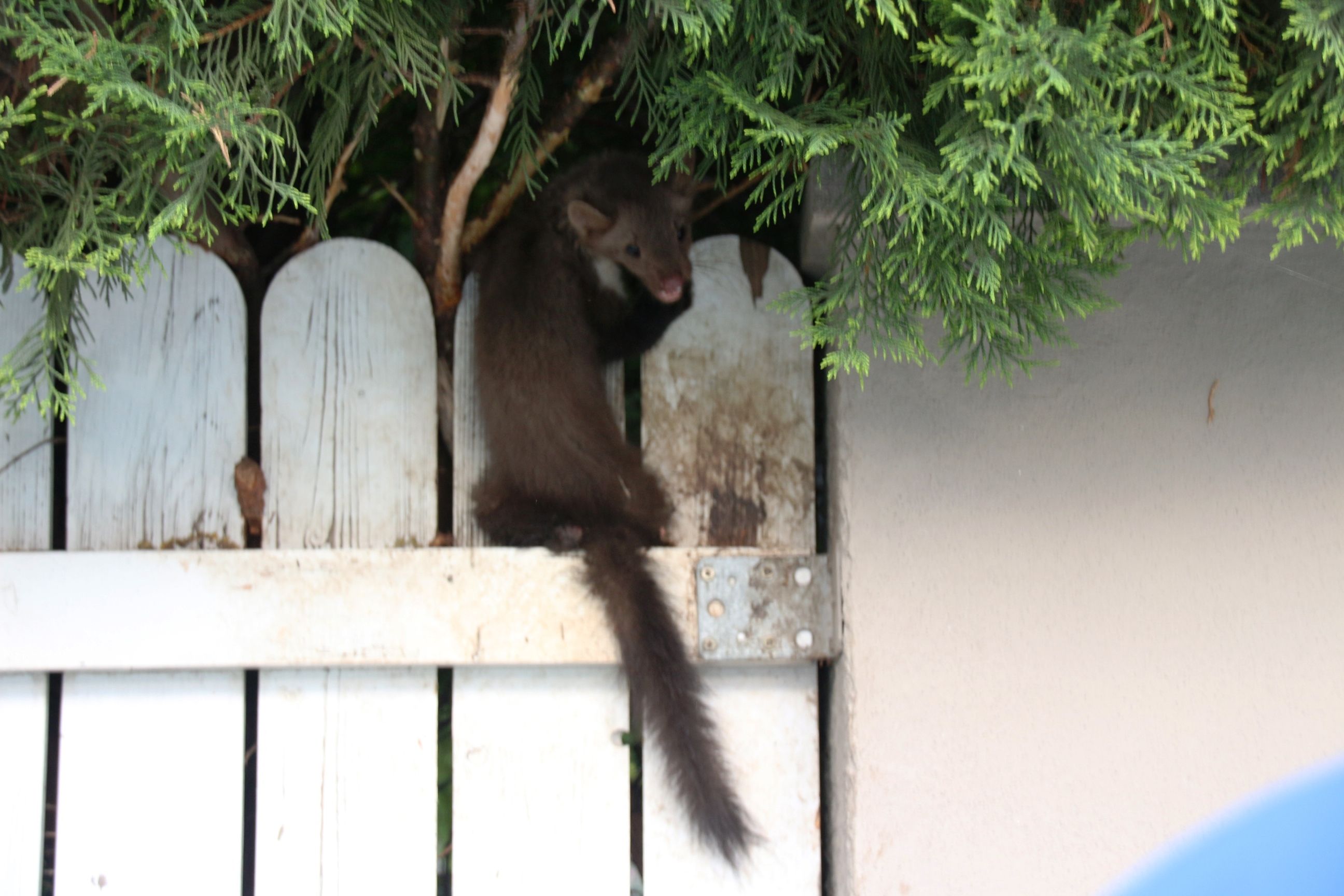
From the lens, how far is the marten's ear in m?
1.93

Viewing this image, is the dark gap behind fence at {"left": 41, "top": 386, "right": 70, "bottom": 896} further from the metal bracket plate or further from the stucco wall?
the stucco wall

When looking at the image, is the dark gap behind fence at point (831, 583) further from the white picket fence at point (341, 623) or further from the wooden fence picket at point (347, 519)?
the wooden fence picket at point (347, 519)

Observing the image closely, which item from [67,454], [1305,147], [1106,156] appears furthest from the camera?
[67,454]

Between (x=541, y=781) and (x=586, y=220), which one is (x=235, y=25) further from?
(x=541, y=781)

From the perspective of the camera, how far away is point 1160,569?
147 centimetres

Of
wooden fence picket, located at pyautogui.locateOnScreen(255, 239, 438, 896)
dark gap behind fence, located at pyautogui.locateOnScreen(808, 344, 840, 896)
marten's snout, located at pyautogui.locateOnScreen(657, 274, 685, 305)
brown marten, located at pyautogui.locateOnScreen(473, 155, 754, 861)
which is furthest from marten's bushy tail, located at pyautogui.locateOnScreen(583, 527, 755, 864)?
marten's snout, located at pyautogui.locateOnScreen(657, 274, 685, 305)

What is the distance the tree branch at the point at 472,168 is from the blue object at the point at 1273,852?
45.2 inches

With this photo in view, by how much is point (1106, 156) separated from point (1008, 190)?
0.21m

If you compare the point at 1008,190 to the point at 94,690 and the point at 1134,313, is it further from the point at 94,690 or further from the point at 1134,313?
the point at 94,690

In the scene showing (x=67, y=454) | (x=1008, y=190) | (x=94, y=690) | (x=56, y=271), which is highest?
(x=1008, y=190)

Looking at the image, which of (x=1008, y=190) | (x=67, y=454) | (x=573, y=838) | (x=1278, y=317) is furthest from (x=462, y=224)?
(x=1278, y=317)

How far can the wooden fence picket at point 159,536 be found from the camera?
150 centimetres

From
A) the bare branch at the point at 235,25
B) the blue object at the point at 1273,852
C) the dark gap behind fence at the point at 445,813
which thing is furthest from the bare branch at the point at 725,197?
the blue object at the point at 1273,852

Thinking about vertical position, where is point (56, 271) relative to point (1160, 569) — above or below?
above
